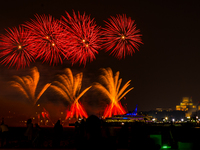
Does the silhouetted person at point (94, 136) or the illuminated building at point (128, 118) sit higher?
the illuminated building at point (128, 118)

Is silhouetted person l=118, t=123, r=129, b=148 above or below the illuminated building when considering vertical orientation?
below

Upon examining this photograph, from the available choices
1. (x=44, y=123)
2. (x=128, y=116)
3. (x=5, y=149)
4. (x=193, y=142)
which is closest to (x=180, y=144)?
(x=193, y=142)

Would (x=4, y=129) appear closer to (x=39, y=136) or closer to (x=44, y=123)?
(x=39, y=136)

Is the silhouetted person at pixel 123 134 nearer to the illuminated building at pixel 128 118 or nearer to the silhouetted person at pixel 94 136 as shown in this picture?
the silhouetted person at pixel 94 136

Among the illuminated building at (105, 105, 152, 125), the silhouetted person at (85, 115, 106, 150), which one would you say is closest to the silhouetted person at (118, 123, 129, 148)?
the silhouetted person at (85, 115, 106, 150)

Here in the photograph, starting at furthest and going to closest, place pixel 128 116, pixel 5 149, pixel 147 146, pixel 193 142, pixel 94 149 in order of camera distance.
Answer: pixel 128 116 < pixel 5 149 < pixel 193 142 < pixel 147 146 < pixel 94 149

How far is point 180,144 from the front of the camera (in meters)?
11.5

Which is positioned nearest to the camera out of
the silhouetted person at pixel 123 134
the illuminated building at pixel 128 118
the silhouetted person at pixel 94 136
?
the silhouetted person at pixel 94 136

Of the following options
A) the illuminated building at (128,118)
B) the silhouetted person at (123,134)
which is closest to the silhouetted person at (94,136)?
the silhouetted person at (123,134)

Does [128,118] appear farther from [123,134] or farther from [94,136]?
[94,136]

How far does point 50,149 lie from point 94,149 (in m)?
13.7

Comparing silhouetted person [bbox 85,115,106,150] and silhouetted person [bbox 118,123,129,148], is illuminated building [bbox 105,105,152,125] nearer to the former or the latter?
silhouetted person [bbox 118,123,129,148]

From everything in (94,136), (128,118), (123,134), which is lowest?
(94,136)

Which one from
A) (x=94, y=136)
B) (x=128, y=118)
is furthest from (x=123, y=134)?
(x=128, y=118)
